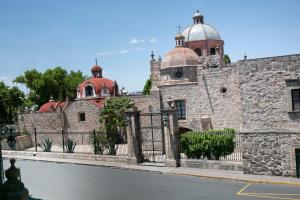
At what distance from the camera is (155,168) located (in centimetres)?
1925

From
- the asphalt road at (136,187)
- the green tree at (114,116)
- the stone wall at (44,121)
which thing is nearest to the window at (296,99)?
the asphalt road at (136,187)

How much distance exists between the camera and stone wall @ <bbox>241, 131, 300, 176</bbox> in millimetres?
15812

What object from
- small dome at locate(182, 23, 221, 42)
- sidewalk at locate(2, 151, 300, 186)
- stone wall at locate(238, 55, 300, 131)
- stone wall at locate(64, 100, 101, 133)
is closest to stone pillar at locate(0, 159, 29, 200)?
sidewalk at locate(2, 151, 300, 186)

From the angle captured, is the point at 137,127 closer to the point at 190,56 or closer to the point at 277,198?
the point at 277,198

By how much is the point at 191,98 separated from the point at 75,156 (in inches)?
518

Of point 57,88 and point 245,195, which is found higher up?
point 57,88

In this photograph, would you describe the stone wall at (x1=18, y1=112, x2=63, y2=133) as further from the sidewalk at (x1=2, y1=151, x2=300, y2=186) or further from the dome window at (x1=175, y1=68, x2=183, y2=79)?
the dome window at (x1=175, y1=68, x2=183, y2=79)

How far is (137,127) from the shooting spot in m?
20.6

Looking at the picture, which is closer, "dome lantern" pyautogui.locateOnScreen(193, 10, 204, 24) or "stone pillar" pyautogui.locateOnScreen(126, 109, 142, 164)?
"stone pillar" pyautogui.locateOnScreen(126, 109, 142, 164)

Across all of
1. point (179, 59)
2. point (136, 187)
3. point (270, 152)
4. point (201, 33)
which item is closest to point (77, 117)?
point (179, 59)

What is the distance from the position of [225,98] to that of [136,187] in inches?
705

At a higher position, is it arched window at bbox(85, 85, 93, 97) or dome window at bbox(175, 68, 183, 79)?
dome window at bbox(175, 68, 183, 79)

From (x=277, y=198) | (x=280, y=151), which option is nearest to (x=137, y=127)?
(x=280, y=151)

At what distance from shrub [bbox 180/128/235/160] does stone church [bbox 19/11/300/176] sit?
2541 mm
